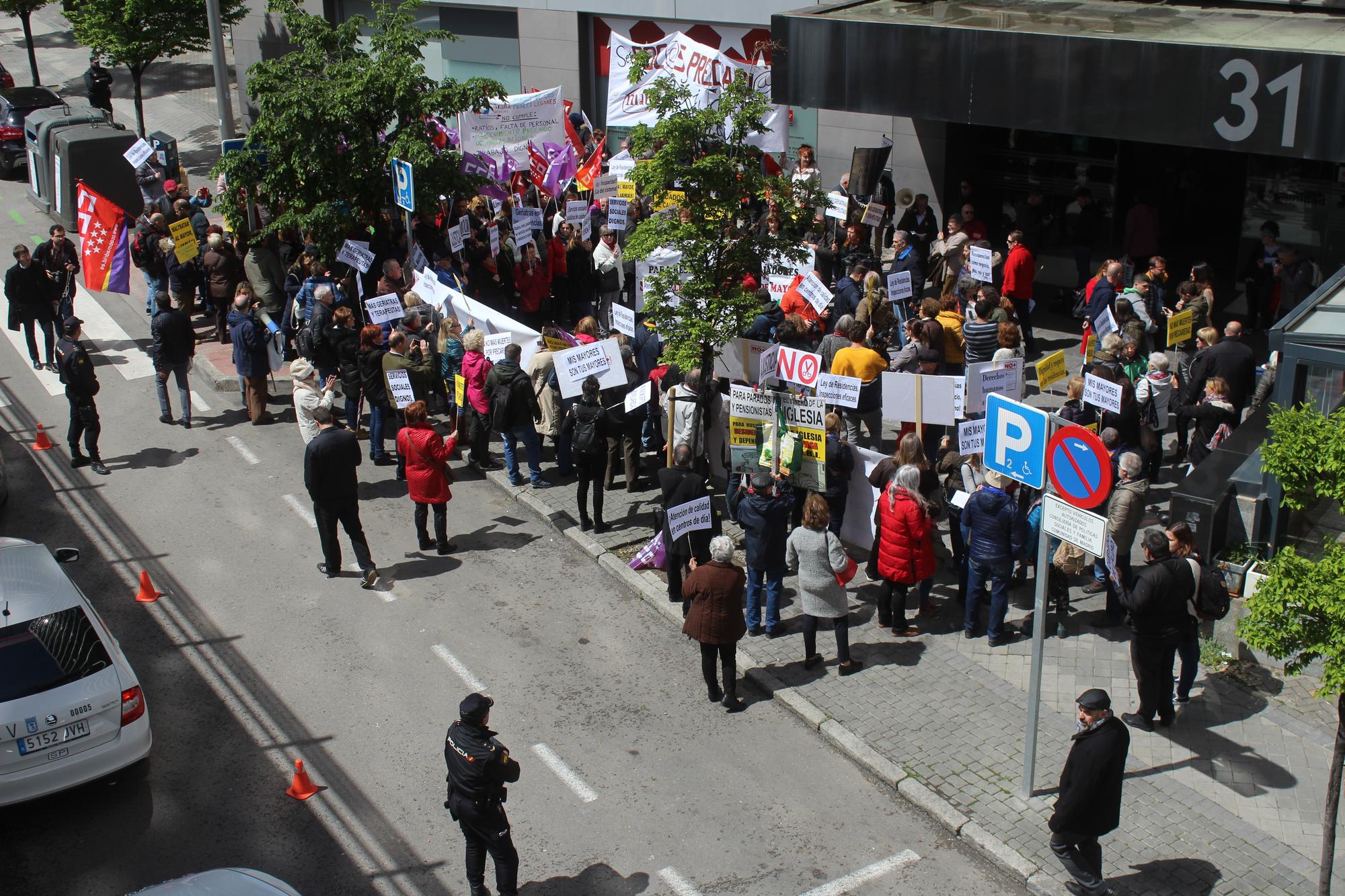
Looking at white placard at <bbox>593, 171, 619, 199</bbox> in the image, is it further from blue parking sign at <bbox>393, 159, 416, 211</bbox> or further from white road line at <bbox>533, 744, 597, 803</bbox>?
white road line at <bbox>533, 744, 597, 803</bbox>

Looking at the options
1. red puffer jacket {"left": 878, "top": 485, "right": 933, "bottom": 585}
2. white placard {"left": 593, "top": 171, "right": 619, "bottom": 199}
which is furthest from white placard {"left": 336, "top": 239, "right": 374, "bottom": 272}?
red puffer jacket {"left": 878, "top": 485, "right": 933, "bottom": 585}

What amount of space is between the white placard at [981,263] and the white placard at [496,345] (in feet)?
20.3

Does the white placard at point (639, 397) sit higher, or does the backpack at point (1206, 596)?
the white placard at point (639, 397)

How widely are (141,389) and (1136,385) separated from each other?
42.7 feet

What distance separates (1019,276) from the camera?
56.6 ft

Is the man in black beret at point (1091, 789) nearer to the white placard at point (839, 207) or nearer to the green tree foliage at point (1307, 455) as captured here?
the green tree foliage at point (1307, 455)

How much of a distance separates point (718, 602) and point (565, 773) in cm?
178

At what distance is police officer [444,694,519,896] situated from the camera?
314 inches

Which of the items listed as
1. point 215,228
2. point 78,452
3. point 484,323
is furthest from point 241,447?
point 215,228

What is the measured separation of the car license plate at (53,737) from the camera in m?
8.92

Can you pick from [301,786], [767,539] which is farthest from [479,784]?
[767,539]

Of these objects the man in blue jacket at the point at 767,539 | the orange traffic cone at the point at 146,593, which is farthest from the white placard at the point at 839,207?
the orange traffic cone at the point at 146,593

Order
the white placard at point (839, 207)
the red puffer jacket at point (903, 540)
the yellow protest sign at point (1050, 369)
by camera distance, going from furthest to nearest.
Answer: the white placard at point (839, 207) → the yellow protest sign at point (1050, 369) → the red puffer jacket at point (903, 540)

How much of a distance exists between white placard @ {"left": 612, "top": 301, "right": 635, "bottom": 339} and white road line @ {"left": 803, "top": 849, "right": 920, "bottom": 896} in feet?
25.2
